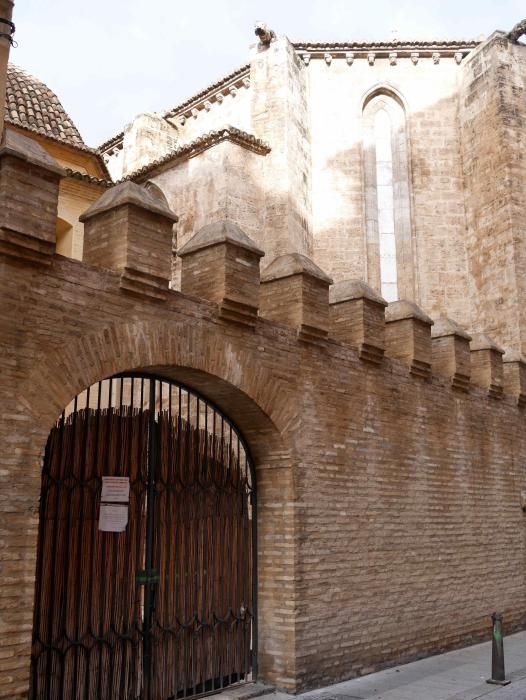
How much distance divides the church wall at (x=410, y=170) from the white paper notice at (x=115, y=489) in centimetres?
1180

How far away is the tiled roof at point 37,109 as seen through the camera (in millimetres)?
14320

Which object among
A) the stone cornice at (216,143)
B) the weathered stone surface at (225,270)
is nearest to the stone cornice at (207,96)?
the stone cornice at (216,143)

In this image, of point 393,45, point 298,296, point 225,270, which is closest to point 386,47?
point 393,45

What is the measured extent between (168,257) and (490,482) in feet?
20.6

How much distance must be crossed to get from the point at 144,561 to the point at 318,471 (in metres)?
2.04

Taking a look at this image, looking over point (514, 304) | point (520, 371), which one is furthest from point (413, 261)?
point (520, 371)

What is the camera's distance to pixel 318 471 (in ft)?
25.5

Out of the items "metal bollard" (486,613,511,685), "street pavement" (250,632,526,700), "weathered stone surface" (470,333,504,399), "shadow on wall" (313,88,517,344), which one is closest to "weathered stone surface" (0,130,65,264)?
"street pavement" (250,632,526,700)

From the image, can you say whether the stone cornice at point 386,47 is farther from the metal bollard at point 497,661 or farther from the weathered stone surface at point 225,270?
the metal bollard at point 497,661

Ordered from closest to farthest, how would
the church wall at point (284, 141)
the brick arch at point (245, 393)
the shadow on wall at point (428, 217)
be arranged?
1. the brick arch at point (245, 393)
2. the church wall at point (284, 141)
3. the shadow on wall at point (428, 217)

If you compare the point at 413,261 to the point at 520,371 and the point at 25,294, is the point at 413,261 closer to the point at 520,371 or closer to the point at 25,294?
the point at 520,371

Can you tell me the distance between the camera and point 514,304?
16109 millimetres

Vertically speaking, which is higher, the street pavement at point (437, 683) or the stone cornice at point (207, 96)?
the stone cornice at point (207, 96)

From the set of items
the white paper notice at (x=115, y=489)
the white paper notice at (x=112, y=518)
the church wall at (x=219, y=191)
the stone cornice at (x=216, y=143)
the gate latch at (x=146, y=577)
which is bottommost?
the gate latch at (x=146, y=577)
